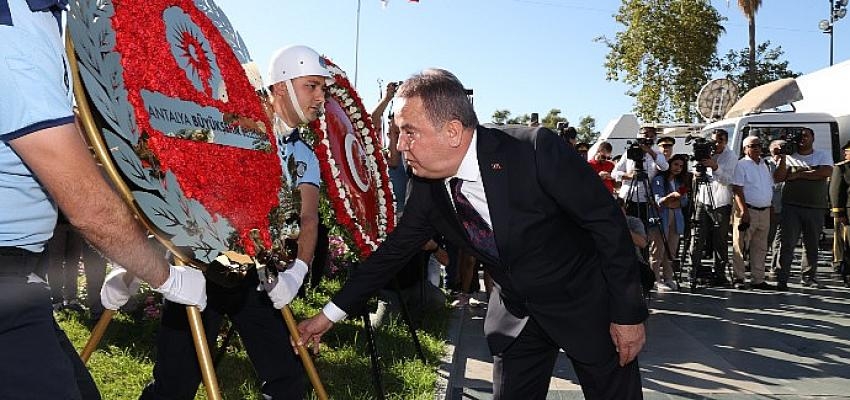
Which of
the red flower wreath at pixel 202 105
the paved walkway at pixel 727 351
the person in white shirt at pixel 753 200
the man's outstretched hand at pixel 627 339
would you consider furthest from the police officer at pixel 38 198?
the person in white shirt at pixel 753 200

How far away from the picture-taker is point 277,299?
265cm

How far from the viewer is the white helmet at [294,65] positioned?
311cm

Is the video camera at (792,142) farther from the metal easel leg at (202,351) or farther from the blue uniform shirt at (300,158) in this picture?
the metal easel leg at (202,351)

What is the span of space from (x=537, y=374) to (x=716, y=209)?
769 cm

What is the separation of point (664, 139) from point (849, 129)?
21.1ft

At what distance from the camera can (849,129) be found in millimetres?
13945

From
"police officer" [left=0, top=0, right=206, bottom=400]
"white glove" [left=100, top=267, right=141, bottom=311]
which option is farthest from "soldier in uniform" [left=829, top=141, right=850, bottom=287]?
"police officer" [left=0, top=0, right=206, bottom=400]

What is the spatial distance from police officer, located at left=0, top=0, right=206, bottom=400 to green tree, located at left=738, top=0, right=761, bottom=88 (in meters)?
31.8

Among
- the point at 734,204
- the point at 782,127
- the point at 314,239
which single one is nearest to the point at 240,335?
the point at 314,239

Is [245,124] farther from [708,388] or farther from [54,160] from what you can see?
[708,388]

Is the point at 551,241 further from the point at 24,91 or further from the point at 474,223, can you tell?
the point at 24,91

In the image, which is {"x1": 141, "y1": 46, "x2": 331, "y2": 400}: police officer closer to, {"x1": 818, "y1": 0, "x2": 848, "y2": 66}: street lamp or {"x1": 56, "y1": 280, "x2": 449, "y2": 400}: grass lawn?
{"x1": 56, "y1": 280, "x2": 449, "y2": 400}: grass lawn

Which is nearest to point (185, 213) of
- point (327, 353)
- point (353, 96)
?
point (353, 96)

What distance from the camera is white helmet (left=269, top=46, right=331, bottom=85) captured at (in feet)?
10.2
